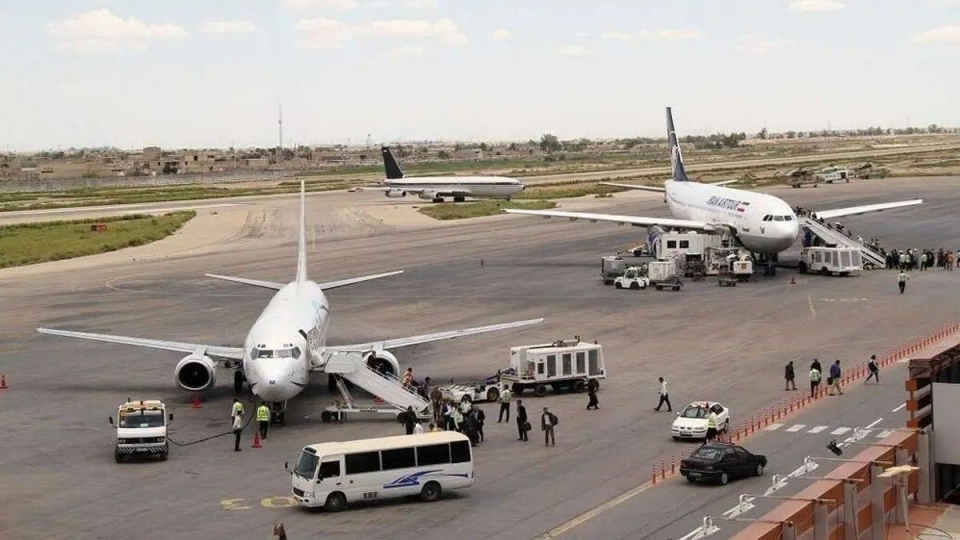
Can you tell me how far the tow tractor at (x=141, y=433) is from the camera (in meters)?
45.5

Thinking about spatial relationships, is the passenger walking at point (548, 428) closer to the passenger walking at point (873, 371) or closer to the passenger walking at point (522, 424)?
the passenger walking at point (522, 424)

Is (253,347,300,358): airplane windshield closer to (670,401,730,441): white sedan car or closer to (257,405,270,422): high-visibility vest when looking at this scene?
(257,405,270,422): high-visibility vest

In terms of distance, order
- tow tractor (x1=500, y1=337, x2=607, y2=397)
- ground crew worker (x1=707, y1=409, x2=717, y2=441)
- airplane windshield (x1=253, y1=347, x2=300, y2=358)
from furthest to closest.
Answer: tow tractor (x1=500, y1=337, x2=607, y2=397), airplane windshield (x1=253, y1=347, x2=300, y2=358), ground crew worker (x1=707, y1=409, x2=717, y2=441)

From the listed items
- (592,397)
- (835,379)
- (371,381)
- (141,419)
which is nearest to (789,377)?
(835,379)

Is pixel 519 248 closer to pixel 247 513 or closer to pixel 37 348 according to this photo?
pixel 37 348

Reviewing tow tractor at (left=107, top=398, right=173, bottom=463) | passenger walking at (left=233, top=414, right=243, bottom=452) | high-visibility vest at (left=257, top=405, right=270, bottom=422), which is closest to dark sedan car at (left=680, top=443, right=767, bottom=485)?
high-visibility vest at (left=257, top=405, right=270, bottom=422)

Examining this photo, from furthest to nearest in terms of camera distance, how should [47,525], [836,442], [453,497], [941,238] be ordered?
[941,238]
[836,442]
[453,497]
[47,525]

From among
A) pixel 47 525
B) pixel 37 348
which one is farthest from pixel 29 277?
pixel 47 525

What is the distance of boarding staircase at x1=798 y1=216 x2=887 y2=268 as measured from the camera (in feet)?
330

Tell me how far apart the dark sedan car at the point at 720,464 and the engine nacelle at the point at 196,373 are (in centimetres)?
2136

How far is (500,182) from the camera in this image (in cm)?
17788

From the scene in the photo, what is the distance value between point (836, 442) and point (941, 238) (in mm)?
79730

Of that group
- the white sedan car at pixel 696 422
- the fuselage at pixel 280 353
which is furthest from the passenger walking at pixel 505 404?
the fuselage at pixel 280 353

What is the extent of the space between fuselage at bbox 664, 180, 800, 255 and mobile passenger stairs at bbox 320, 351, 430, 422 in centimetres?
4562
